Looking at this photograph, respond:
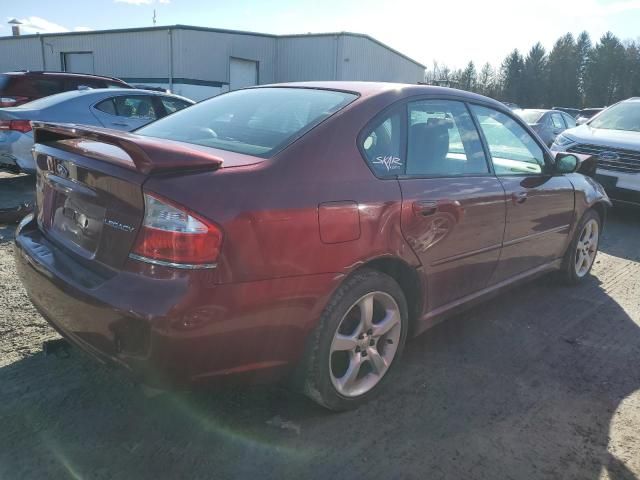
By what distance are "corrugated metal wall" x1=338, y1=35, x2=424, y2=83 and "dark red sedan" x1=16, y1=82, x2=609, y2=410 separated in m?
22.5

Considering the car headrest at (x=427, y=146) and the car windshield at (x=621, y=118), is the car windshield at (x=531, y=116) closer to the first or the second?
the car windshield at (x=621, y=118)

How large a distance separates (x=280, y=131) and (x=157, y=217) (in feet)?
2.74

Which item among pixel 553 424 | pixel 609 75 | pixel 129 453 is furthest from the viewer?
pixel 609 75

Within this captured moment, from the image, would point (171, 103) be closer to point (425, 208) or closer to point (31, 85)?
point (31, 85)

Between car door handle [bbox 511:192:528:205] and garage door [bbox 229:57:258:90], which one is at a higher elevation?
garage door [bbox 229:57:258:90]

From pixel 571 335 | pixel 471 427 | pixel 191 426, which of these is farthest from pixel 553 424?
pixel 191 426

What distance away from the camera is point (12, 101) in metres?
A: 7.93

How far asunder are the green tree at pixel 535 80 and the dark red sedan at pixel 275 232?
68845 mm

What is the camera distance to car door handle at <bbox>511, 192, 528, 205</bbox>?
11.3ft

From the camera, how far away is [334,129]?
8.09 ft

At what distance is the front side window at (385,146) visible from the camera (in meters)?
2.58

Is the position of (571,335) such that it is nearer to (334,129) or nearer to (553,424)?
(553,424)

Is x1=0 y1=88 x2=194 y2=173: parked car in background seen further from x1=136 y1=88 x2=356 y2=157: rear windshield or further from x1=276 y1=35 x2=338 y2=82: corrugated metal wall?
x1=276 y1=35 x2=338 y2=82: corrugated metal wall

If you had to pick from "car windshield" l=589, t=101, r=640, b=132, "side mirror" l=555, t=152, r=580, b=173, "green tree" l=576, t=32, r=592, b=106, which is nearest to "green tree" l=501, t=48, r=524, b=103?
"green tree" l=576, t=32, r=592, b=106
